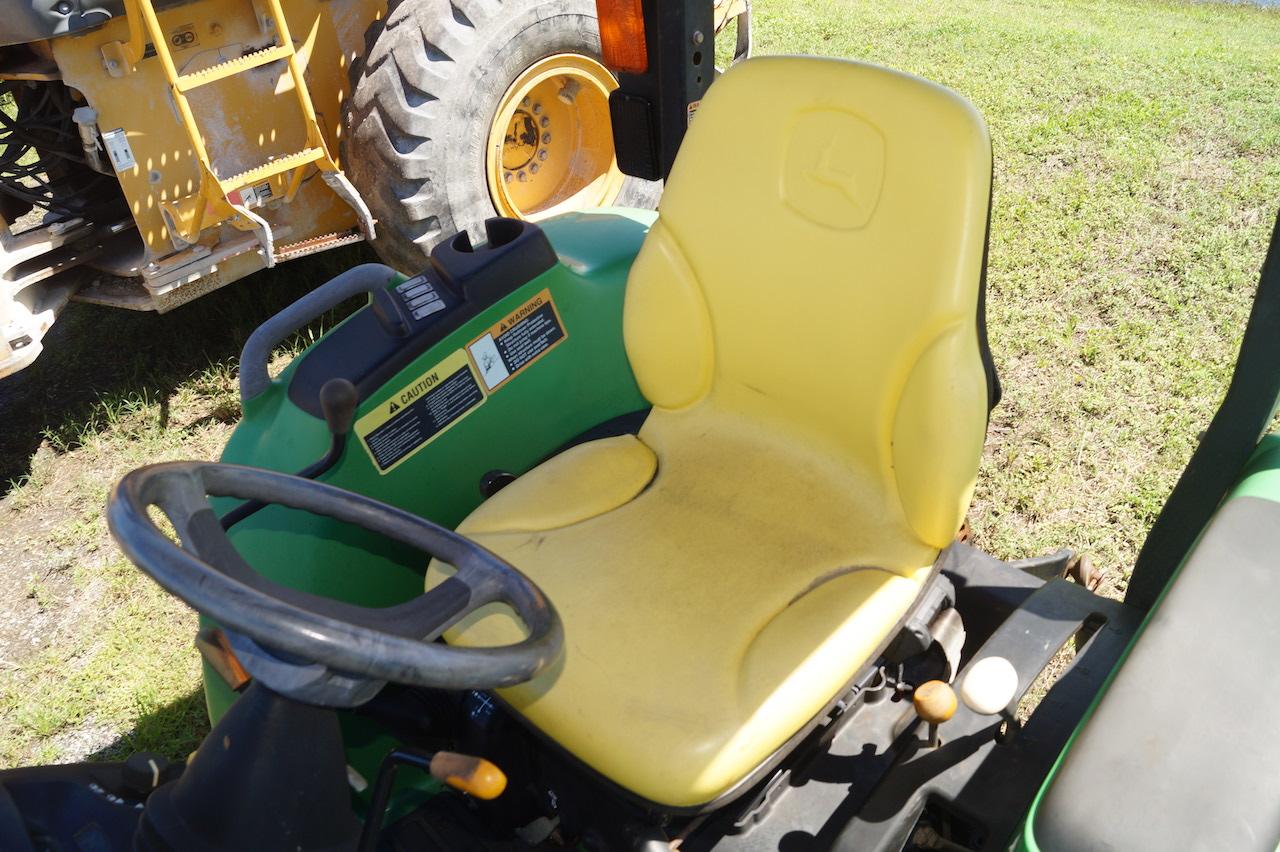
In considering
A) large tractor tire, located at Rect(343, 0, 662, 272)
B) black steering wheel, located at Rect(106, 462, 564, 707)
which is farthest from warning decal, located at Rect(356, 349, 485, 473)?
large tractor tire, located at Rect(343, 0, 662, 272)

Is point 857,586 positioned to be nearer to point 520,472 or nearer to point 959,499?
point 959,499

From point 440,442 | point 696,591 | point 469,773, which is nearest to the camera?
point 469,773

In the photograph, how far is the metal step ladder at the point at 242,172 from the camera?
2.39 meters

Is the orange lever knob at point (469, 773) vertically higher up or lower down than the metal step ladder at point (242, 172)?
lower down

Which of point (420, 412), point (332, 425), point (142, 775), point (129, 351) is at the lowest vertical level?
point (129, 351)

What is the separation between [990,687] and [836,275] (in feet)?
1.92

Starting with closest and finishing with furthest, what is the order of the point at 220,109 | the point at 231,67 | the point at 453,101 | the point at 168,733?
1. the point at 168,733
2. the point at 231,67
3. the point at 220,109
4. the point at 453,101

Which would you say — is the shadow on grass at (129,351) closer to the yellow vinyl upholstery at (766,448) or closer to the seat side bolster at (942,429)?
the yellow vinyl upholstery at (766,448)

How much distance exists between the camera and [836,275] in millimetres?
1435

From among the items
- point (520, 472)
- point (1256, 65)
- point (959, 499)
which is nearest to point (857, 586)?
point (959, 499)

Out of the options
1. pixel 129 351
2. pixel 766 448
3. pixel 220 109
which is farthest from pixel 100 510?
pixel 766 448

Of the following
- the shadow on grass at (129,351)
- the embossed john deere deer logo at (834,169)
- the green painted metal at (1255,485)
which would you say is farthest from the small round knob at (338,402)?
the shadow on grass at (129,351)

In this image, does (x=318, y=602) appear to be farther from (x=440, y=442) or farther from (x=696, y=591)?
(x=440, y=442)

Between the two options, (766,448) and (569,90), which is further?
(569,90)
